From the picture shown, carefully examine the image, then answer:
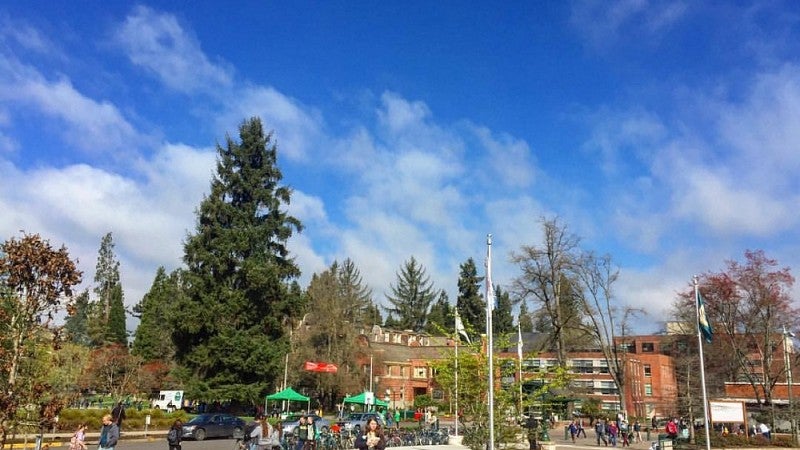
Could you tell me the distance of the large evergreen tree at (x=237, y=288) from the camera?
48.3 meters

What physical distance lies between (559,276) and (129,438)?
35564mm

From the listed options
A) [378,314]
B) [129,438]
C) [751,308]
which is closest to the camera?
[129,438]

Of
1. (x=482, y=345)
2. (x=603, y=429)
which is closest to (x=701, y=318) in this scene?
(x=482, y=345)

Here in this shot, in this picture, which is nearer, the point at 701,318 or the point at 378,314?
the point at 701,318

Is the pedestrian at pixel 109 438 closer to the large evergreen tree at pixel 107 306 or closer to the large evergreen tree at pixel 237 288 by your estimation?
the large evergreen tree at pixel 237 288

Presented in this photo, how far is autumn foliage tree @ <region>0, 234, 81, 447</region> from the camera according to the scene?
923 cm

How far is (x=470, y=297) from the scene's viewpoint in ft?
348

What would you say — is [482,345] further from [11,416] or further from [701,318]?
[11,416]

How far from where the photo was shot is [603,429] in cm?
3981


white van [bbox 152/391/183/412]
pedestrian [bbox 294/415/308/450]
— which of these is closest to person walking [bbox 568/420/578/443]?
pedestrian [bbox 294/415/308/450]

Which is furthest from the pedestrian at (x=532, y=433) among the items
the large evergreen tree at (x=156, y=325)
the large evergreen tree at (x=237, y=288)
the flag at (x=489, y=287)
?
the large evergreen tree at (x=156, y=325)

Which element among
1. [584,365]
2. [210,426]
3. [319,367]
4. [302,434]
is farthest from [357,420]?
[584,365]

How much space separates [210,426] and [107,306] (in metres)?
65.6

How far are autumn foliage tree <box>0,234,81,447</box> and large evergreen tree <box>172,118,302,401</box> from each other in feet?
130
